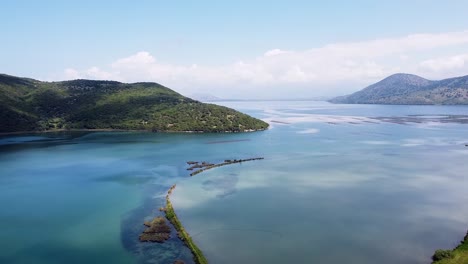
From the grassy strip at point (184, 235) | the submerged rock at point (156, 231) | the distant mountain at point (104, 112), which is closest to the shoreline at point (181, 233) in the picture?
the grassy strip at point (184, 235)

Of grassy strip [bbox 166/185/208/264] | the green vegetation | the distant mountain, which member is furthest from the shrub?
the distant mountain

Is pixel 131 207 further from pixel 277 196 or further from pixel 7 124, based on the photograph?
pixel 7 124

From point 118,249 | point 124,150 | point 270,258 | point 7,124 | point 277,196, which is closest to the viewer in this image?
point 270,258

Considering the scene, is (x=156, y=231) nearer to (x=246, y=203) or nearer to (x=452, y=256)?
(x=246, y=203)

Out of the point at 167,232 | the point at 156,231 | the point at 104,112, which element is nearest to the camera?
the point at 167,232

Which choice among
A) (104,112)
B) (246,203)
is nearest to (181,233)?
(246,203)

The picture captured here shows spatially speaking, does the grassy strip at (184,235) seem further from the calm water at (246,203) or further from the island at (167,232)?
the calm water at (246,203)

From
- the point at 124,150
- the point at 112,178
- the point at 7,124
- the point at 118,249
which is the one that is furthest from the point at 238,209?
the point at 7,124
